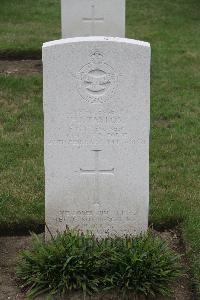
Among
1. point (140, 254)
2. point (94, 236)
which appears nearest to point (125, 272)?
point (140, 254)

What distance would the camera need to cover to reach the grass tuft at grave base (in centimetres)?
437

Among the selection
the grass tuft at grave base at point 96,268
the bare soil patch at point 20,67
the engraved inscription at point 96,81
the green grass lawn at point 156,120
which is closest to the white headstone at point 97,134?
the engraved inscription at point 96,81

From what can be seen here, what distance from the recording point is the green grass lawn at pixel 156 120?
5.52 m

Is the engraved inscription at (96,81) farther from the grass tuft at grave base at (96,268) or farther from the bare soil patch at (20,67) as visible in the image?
the bare soil patch at (20,67)

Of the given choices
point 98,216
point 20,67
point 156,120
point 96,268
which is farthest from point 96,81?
point 20,67

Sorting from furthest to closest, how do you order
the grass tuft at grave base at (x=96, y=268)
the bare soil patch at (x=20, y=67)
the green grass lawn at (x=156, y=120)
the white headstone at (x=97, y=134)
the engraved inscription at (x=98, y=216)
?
the bare soil patch at (x=20, y=67)
the green grass lawn at (x=156, y=120)
the engraved inscription at (x=98, y=216)
the white headstone at (x=97, y=134)
the grass tuft at grave base at (x=96, y=268)

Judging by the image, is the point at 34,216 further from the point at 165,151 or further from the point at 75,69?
the point at 165,151

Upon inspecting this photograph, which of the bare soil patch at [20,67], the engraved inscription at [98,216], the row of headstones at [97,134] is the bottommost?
the engraved inscription at [98,216]

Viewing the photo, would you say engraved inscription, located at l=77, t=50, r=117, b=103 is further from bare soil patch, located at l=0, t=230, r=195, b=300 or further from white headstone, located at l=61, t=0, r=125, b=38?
white headstone, located at l=61, t=0, r=125, b=38

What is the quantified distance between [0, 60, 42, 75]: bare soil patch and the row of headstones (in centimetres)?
497

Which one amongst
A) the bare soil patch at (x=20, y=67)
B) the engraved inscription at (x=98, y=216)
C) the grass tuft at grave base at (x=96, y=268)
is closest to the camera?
the grass tuft at grave base at (x=96, y=268)

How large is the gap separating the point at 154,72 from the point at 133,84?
5.22 metres

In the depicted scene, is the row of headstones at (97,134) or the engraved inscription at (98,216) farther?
the engraved inscription at (98,216)

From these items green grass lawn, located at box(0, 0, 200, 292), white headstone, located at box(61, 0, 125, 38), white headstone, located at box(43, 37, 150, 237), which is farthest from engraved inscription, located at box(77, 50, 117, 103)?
white headstone, located at box(61, 0, 125, 38)
